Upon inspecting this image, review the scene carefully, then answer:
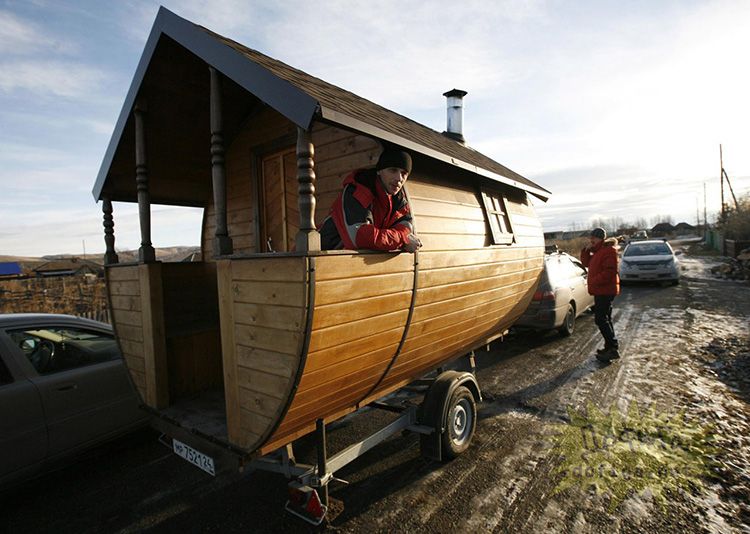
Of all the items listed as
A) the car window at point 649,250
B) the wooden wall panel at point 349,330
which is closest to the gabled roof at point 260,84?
the wooden wall panel at point 349,330

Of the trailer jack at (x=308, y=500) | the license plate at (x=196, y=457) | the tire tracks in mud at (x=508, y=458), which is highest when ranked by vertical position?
the license plate at (x=196, y=457)

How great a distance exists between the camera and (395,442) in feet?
14.3

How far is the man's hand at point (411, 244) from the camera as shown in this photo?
2987 millimetres

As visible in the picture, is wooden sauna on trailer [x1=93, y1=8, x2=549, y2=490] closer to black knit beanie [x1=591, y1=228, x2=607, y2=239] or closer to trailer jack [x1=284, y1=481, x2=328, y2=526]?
trailer jack [x1=284, y1=481, x2=328, y2=526]

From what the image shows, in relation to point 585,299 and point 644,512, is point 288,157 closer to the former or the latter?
point 644,512

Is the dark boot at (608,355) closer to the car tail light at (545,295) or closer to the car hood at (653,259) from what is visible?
the car tail light at (545,295)

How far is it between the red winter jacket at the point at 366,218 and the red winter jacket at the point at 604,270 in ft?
17.4

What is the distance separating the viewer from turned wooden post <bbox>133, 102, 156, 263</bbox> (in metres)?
3.63

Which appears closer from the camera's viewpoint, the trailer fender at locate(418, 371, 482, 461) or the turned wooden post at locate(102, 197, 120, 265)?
the trailer fender at locate(418, 371, 482, 461)

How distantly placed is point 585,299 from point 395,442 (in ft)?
24.3

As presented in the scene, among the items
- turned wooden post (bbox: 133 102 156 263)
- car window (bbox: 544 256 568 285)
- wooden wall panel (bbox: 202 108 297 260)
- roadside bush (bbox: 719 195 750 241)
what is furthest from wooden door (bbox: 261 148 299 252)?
roadside bush (bbox: 719 195 750 241)

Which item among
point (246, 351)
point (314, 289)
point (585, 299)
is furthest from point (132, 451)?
point (585, 299)

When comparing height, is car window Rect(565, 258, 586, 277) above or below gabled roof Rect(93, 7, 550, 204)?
below

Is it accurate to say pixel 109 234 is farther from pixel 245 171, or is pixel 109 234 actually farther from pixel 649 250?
pixel 649 250
